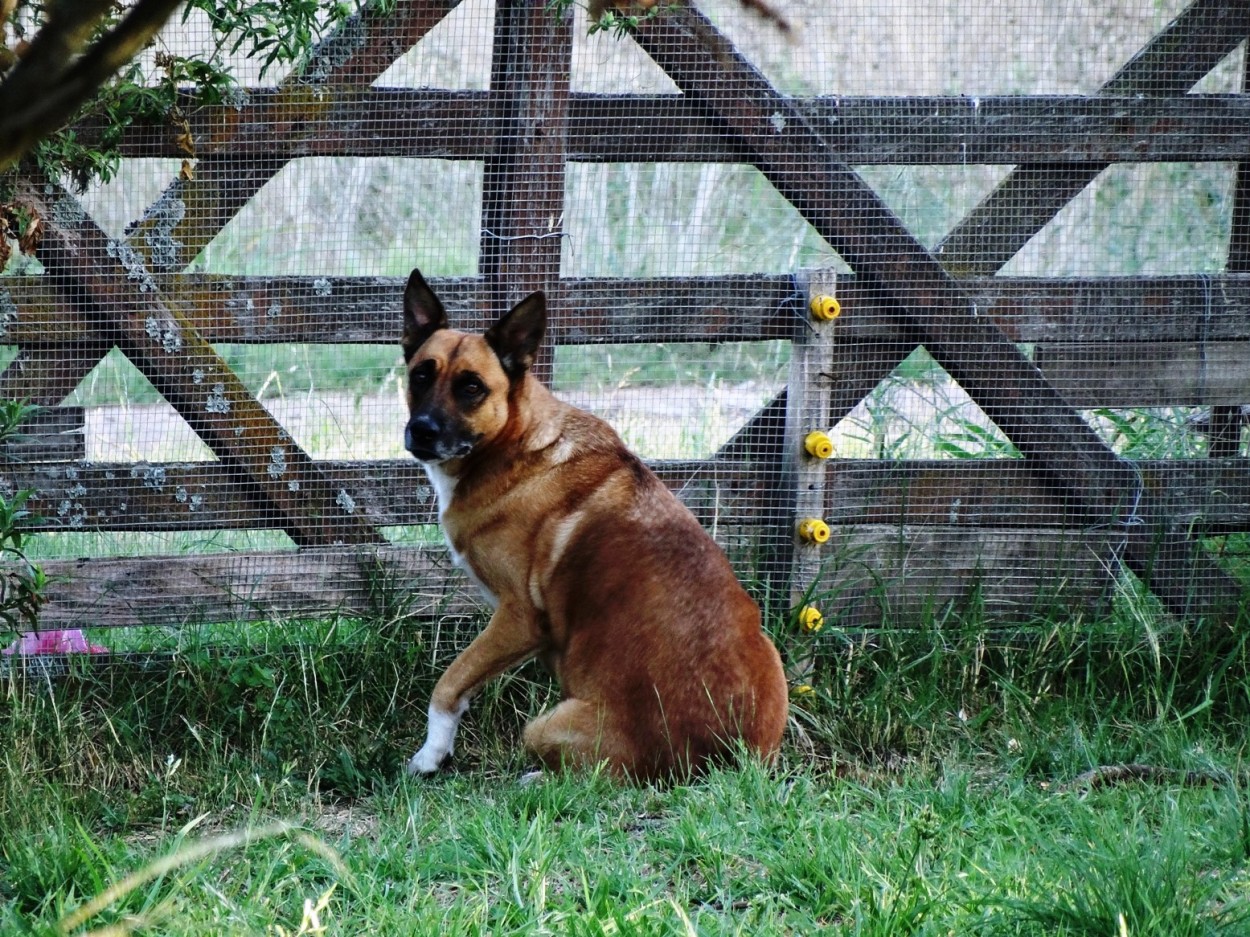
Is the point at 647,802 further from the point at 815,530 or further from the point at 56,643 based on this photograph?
the point at 56,643

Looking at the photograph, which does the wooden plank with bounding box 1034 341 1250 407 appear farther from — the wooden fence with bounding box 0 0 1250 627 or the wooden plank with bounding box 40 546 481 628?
the wooden plank with bounding box 40 546 481 628

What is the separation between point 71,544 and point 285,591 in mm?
1160

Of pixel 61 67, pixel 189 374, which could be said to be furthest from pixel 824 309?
pixel 61 67

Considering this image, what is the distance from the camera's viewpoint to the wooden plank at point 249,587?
14.7 feet

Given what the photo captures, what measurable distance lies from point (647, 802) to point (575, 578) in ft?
2.49

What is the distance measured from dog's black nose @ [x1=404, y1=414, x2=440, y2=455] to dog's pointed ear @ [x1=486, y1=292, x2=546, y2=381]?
322mm

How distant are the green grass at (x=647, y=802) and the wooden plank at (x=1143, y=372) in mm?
863

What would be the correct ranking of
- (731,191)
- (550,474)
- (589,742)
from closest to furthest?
(589,742) → (550,474) → (731,191)

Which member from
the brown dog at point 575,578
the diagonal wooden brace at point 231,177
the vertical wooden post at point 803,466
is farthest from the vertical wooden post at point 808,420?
the diagonal wooden brace at point 231,177

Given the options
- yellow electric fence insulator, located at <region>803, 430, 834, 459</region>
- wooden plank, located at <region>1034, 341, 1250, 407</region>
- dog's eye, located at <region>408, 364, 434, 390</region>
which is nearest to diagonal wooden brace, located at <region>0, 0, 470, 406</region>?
dog's eye, located at <region>408, 364, 434, 390</region>

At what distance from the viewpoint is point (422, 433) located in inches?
157

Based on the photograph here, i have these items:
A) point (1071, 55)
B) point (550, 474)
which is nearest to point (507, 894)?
point (550, 474)

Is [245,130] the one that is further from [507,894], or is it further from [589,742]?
[507,894]

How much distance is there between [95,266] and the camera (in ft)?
14.2
